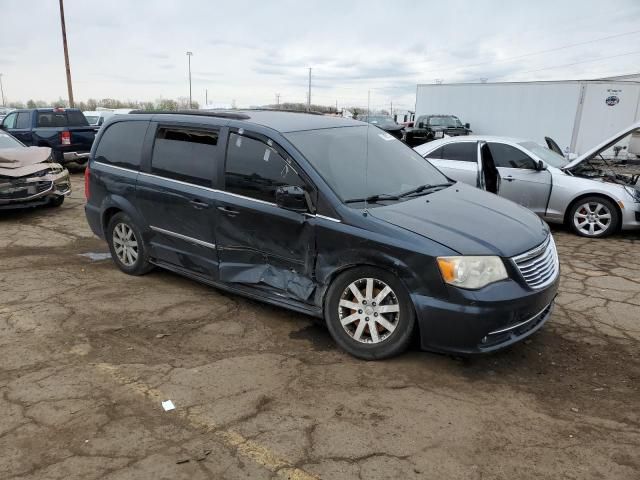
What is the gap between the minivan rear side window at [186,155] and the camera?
4.58 m

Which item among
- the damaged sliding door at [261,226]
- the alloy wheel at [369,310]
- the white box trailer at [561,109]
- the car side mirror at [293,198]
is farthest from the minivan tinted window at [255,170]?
the white box trailer at [561,109]

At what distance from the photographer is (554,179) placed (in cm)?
782

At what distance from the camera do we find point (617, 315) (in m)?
4.71

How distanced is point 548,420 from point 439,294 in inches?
38.1

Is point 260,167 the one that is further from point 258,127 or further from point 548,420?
point 548,420

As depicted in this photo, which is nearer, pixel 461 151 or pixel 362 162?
pixel 362 162

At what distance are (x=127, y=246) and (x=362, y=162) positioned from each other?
9.11 feet

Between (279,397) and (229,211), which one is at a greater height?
(229,211)

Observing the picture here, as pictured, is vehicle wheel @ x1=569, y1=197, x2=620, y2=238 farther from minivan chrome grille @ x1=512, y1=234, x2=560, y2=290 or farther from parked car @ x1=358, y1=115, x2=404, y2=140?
parked car @ x1=358, y1=115, x2=404, y2=140

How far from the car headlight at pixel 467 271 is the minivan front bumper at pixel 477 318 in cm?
6

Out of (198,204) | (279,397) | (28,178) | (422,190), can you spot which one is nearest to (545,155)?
(422,190)

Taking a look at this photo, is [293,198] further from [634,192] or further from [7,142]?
[7,142]

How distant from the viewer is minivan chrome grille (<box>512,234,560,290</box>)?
354 centimetres

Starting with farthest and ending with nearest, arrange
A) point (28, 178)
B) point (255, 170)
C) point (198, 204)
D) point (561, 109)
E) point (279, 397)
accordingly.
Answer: point (561, 109), point (28, 178), point (198, 204), point (255, 170), point (279, 397)
